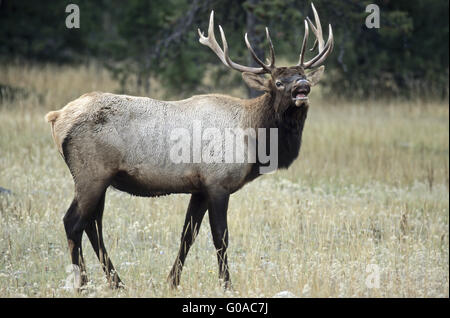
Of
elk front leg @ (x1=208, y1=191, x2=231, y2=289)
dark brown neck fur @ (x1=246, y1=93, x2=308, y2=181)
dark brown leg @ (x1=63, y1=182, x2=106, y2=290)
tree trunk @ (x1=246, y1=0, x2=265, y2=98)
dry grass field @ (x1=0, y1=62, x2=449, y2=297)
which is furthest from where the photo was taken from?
tree trunk @ (x1=246, y1=0, x2=265, y2=98)

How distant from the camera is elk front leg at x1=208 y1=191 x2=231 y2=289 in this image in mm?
5641

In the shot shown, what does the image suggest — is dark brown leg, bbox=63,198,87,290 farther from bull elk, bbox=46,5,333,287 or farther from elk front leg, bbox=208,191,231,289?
elk front leg, bbox=208,191,231,289

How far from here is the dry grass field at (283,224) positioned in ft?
18.9

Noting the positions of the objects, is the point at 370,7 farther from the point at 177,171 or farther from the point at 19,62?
the point at 19,62

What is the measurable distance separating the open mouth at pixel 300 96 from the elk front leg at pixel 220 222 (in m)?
1.03

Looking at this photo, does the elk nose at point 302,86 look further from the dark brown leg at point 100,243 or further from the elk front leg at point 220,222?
the dark brown leg at point 100,243

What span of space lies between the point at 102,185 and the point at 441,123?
1186 centimetres

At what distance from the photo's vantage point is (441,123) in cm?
1552
